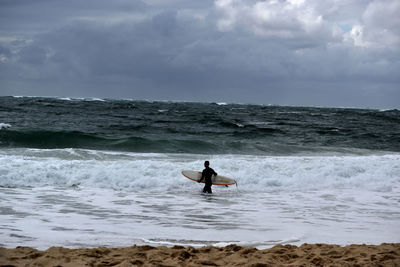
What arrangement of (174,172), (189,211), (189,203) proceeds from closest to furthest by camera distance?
(189,211), (189,203), (174,172)

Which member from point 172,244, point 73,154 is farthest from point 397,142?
point 172,244

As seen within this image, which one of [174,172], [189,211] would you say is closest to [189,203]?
[189,211]

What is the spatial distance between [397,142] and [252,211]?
2179cm

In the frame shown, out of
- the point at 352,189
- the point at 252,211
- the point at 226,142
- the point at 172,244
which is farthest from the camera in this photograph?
the point at 226,142

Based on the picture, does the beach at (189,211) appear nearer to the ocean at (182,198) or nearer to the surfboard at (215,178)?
the ocean at (182,198)

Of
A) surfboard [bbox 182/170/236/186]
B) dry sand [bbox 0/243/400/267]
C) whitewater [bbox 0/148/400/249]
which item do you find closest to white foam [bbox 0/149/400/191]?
whitewater [bbox 0/148/400/249]

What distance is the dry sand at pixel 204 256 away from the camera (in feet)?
16.3

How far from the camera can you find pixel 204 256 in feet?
17.6

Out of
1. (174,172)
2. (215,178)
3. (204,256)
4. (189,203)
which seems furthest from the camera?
(174,172)

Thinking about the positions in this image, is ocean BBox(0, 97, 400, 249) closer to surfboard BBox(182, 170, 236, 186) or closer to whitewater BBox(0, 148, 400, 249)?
whitewater BBox(0, 148, 400, 249)

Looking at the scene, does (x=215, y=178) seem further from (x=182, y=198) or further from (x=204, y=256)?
(x=204, y=256)

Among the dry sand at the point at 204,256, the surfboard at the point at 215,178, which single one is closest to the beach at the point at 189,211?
the dry sand at the point at 204,256

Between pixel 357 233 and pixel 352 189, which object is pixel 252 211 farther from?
pixel 352 189

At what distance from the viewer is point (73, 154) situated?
16250mm
